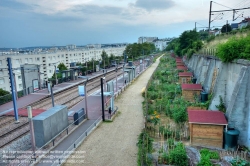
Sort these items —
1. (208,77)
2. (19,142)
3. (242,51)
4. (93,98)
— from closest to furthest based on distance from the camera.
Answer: (19,142)
(242,51)
(208,77)
(93,98)

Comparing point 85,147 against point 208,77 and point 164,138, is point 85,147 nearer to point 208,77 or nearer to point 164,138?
point 164,138

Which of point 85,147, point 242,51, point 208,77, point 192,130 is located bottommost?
point 85,147

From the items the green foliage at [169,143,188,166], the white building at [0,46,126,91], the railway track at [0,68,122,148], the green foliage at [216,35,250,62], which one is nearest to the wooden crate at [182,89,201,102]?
the green foliage at [216,35,250,62]

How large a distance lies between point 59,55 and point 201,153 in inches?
3466

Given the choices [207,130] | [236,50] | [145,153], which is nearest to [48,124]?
[145,153]

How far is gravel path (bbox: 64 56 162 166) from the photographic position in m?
9.63

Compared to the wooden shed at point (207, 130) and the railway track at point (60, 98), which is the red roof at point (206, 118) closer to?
the wooden shed at point (207, 130)

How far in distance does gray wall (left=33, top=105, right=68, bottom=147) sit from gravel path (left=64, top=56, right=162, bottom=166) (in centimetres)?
202

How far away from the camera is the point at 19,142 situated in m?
11.8

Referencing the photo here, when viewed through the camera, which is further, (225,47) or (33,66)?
(33,66)

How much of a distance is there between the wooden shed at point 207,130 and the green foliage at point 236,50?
4.58m

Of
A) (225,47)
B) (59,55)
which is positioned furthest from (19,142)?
(59,55)

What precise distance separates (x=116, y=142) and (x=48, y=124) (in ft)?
13.8

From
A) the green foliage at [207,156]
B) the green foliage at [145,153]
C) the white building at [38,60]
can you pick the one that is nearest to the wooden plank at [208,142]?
the green foliage at [207,156]
